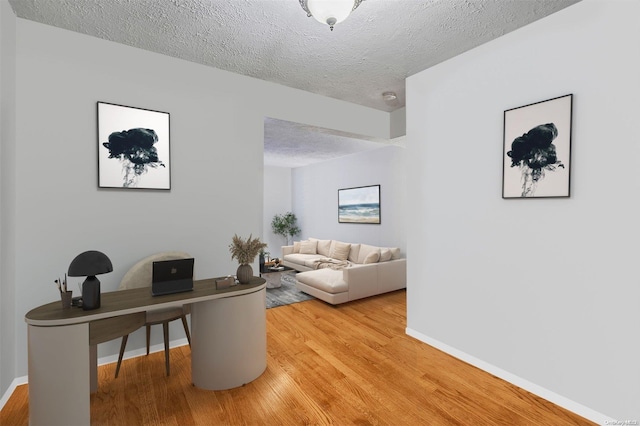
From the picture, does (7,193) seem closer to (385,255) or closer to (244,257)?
(244,257)

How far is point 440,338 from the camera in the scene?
9.62 ft

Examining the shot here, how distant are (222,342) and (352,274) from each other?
2.46 metres

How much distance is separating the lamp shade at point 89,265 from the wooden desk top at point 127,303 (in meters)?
0.25

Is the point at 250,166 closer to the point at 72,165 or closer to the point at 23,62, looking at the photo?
the point at 72,165

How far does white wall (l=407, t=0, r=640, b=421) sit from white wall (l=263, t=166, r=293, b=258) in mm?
5769

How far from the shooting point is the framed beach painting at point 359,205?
6.01m

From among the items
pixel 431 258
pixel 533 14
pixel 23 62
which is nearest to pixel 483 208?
pixel 431 258

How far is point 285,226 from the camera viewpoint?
8336 millimetres

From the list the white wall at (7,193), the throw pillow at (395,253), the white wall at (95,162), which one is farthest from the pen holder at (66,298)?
the throw pillow at (395,253)

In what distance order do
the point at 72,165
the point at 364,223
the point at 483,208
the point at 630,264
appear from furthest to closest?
the point at 364,223
the point at 483,208
the point at 72,165
the point at 630,264

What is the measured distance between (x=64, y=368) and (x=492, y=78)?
3.64 m

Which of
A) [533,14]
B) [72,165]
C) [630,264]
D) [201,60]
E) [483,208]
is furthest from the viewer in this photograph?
[201,60]

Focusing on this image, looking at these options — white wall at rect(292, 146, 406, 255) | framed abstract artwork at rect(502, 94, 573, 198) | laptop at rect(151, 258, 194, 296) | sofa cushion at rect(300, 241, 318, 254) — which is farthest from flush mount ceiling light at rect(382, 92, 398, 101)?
sofa cushion at rect(300, 241, 318, 254)

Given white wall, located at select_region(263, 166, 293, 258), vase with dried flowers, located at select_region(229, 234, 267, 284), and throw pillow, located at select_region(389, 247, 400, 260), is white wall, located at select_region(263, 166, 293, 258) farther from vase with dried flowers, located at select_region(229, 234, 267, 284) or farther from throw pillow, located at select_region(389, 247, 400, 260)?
vase with dried flowers, located at select_region(229, 234, 267, 284)
